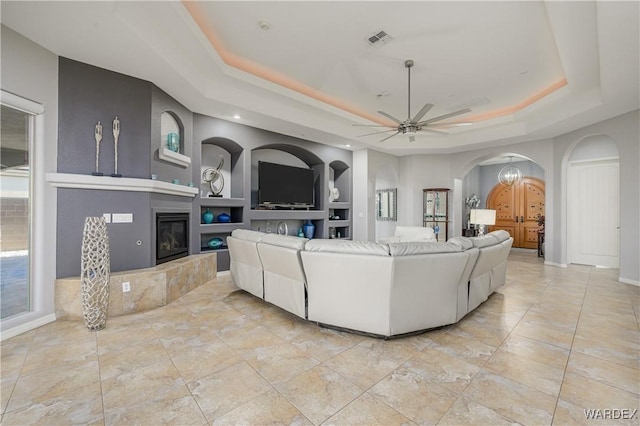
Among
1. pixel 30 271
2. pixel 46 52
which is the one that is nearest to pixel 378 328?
pixel 30 271

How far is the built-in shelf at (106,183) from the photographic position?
2984 mm

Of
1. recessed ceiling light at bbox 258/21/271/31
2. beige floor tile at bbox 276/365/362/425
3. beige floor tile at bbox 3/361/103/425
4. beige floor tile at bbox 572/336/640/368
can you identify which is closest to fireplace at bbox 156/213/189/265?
beige floor tile at bbox 3/361/103/425

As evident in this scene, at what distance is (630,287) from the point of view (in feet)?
14.3

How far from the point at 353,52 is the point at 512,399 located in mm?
3798

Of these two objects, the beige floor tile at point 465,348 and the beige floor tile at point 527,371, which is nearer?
the beige floor tile at point 527,371

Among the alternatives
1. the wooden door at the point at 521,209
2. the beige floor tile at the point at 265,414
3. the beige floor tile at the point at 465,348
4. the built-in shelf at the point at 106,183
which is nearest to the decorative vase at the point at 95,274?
the built-in shelf at the point at 106,183

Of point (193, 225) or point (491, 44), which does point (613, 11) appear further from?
point (193, 225)

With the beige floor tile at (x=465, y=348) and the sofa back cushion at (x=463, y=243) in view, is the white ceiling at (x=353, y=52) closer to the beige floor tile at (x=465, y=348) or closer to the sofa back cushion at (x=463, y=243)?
the sofa back cushion at (x=463, y=243)

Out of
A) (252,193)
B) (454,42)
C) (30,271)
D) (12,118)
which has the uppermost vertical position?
(454,42)

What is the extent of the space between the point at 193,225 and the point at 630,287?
23.0 feet

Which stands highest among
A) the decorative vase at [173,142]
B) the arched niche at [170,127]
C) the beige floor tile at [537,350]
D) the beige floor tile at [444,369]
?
the arched niche at [170,127]

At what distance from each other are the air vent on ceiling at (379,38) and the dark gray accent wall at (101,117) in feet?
9.46

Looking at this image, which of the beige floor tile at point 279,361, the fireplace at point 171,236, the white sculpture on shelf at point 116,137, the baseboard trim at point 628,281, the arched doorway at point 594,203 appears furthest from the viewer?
the arched doorway at point 594,203

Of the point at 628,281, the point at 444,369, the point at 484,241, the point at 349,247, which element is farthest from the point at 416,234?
the point at 444,369
